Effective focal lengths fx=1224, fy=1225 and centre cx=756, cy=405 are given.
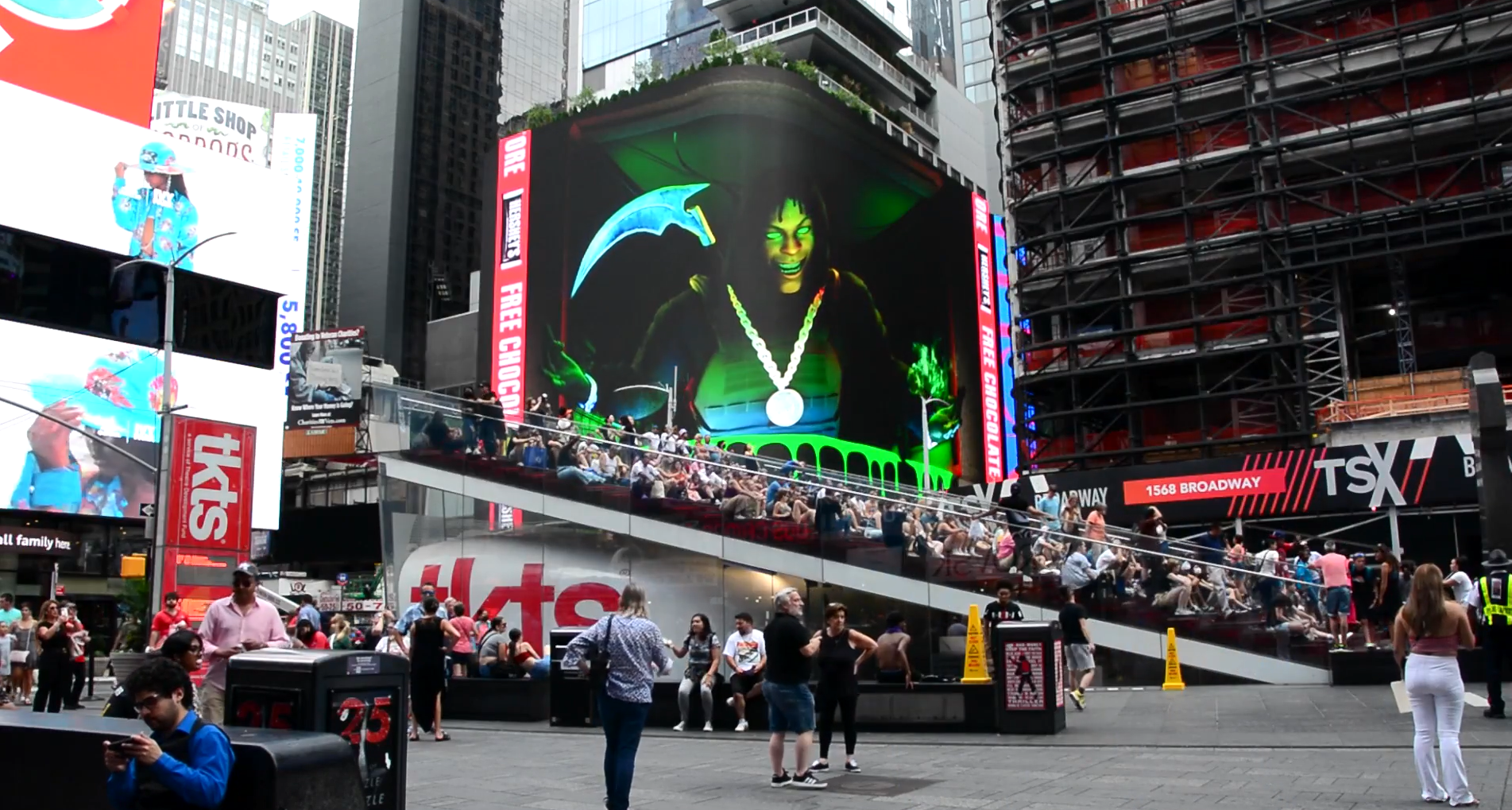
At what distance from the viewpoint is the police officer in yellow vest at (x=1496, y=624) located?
12516 mm

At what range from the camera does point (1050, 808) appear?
27.8 feet

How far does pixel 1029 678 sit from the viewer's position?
1359 cm

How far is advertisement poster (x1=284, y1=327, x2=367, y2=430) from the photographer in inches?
2714

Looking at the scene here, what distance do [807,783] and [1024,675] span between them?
176 inches

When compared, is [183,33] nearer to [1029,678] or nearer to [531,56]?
[531,56]

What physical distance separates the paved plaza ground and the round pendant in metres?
34.0

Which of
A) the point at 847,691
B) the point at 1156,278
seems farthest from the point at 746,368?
the point at 847,691

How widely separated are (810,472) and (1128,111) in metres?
23.4

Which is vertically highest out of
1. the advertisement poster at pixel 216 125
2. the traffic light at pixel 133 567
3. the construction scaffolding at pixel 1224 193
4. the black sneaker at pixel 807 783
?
the advertisement poster at pixel 216 125

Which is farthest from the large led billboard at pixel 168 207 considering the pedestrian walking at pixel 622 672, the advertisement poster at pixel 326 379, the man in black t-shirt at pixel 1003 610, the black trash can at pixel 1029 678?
the pedestrian walking at pixel 622 672

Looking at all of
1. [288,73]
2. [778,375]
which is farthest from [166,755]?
[288,73]

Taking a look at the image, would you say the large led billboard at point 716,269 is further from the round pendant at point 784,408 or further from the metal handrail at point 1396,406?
the metal handrail at point 1396,406

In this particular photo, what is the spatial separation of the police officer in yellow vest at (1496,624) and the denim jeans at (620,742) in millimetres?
9348

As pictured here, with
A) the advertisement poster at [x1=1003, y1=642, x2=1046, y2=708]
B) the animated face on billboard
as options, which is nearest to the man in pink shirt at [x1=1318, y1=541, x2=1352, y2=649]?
the advertisement poster at [x1=1003, y1=642, x2=1046, y2=708]
